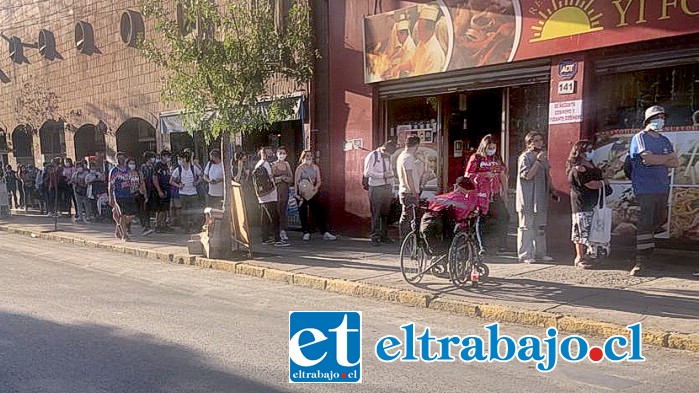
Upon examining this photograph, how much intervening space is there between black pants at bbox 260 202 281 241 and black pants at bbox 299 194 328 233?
2.13 feet

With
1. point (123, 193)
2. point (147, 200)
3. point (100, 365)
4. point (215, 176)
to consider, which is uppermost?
point (215, 176)

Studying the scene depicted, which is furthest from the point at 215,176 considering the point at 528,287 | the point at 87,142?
the point at 87,142

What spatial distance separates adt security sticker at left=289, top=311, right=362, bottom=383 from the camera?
4773mm

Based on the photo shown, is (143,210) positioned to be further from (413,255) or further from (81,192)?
(413,255)

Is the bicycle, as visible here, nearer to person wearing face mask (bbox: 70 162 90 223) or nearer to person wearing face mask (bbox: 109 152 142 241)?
person wearing face mask (bbox: 109 152 142 241)

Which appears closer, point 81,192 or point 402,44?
point 402,44

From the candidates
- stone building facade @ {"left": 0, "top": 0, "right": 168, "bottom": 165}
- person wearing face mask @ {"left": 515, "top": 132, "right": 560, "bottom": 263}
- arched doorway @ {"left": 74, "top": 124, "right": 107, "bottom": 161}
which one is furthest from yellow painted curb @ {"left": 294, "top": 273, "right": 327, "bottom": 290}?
arched doorway @ {"left": 74, "top": 124, "right": 107, "bottom": 161}

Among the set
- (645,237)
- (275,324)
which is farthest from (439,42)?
(275,324)

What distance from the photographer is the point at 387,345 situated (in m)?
5.57

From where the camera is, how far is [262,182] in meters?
11.0

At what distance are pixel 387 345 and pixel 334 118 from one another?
760 cm

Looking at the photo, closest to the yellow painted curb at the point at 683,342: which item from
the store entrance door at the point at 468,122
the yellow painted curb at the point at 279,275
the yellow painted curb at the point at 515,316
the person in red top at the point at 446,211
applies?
the yellow painted curb at the point at 515,316

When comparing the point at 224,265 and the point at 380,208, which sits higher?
the point at 380,208

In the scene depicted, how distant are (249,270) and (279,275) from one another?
762mm
